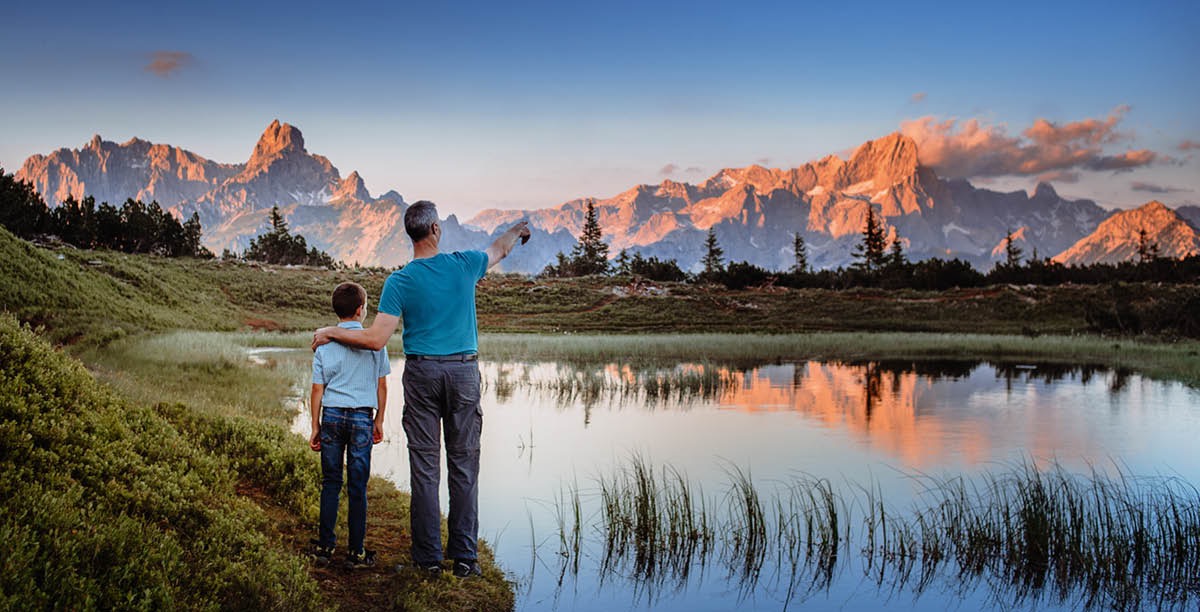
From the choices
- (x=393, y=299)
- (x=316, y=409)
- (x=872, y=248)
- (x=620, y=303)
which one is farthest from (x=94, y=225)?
(x=872, y=248)

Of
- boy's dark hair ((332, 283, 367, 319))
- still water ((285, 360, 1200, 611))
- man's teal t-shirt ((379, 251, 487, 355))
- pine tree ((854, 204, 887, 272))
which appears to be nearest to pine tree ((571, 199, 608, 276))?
pine tree ((854, 204, 887, 272))

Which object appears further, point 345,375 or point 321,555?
point 321,555

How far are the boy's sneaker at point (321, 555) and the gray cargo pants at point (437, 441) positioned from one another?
662 mm

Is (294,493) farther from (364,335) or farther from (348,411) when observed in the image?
(364,335)

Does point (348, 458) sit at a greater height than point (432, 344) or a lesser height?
lesser

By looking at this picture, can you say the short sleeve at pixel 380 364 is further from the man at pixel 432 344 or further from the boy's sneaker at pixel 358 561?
the boy's sneaker at pixel 358 561

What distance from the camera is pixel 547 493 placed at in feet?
37.4

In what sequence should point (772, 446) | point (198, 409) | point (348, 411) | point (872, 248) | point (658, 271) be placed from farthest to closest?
point (872, 248)
point (658, 271)
point (772, 446)
point (198, 409)
point (348, 411)

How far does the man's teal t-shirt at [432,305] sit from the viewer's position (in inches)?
243

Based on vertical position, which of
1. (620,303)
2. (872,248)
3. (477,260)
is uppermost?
(872,248)

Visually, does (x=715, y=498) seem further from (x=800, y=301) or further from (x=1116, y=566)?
(x=800, y=301)

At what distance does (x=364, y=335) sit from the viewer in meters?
6.18

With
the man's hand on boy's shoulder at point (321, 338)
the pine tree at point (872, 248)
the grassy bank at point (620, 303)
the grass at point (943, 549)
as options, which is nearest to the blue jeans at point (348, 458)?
the man's hand on boy's shoulder at point (321, 338)

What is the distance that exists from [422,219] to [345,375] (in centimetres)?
133
